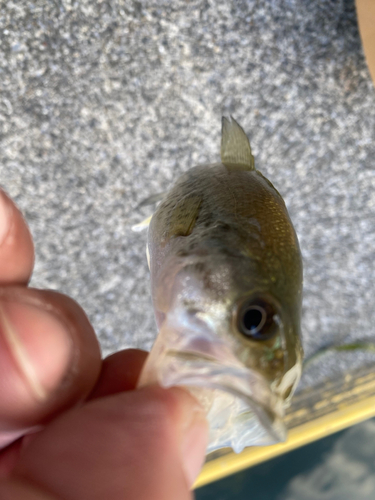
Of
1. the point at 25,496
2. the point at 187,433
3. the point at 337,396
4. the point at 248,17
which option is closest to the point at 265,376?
the point at 187,433

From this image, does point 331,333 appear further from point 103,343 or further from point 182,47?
point 182,47

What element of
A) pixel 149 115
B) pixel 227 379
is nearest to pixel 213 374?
pixel 227 379

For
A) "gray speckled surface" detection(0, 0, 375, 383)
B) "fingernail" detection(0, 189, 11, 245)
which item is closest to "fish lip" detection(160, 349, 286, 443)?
"fingernail" detection(0, 189, 11, 245)

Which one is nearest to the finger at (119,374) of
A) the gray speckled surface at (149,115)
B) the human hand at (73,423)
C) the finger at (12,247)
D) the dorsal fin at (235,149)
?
the human hand at (73,423)

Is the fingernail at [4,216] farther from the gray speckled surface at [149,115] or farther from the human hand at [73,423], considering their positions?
the gray speckled surface at [149,115]

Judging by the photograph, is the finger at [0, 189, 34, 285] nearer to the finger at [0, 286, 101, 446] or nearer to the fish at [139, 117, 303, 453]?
the finger at [0, 286, 101, 446]

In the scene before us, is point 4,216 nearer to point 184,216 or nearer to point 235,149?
point 184,216

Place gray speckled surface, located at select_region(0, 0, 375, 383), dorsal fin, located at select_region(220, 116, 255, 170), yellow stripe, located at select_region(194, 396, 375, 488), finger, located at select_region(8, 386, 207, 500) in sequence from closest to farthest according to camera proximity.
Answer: finger, located at select_region(8, 386, 207, 500)
dorsal fin, located at select_region(220, 116, 255, 170)
gray speckled surface, located at select_region(0, 0, 375, 383)
yellow stripe, located at select_region(194, 396, 375, 488)
